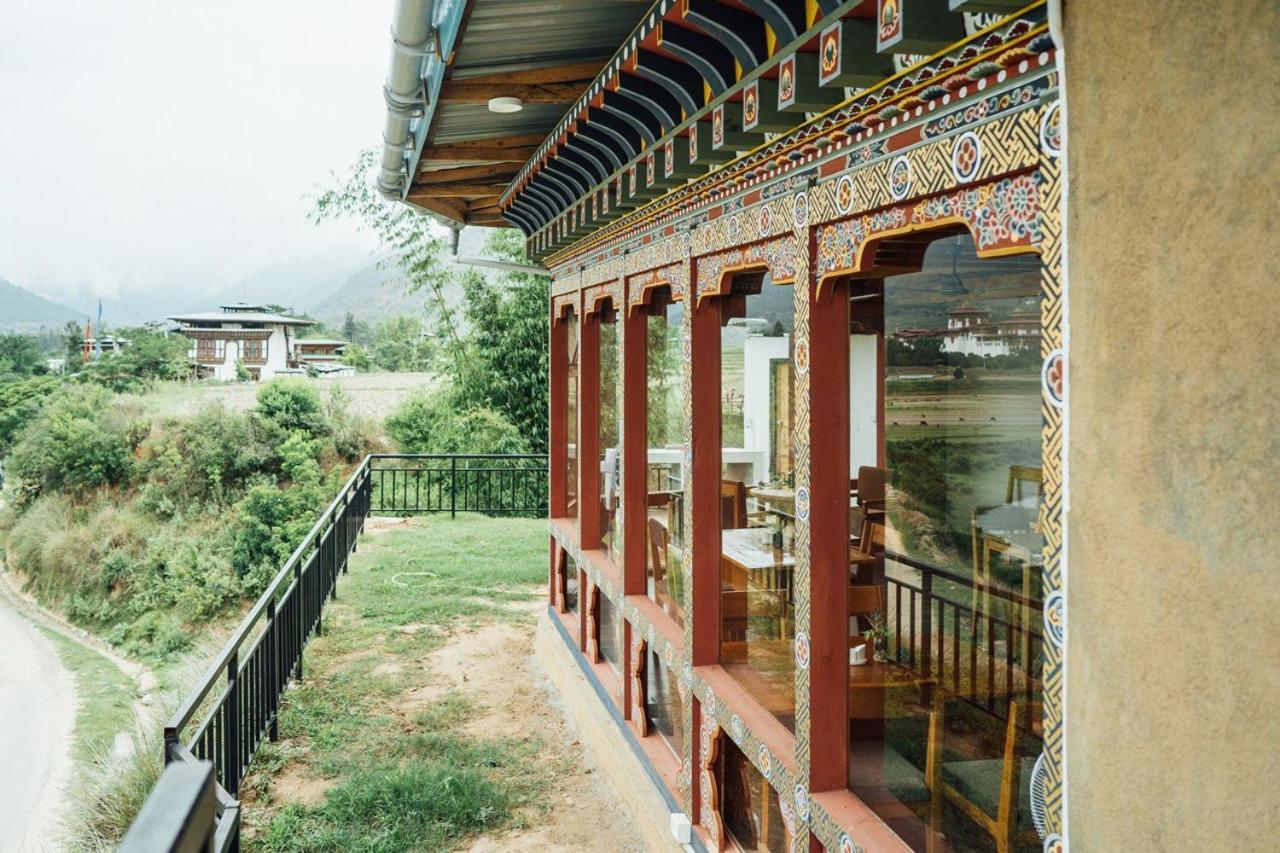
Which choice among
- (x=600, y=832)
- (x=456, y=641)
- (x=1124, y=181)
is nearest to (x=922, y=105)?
(x=1124, y=181)

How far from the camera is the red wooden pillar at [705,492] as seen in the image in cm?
457

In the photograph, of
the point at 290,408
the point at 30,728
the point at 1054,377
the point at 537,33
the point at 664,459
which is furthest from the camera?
the point at 290,408

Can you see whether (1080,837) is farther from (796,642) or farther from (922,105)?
(796,642)

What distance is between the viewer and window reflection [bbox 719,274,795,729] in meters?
4.13

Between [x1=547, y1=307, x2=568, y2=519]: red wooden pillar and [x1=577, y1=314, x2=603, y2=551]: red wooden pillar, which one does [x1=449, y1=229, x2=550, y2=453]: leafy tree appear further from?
[x1=577, y1=314, x2=603, y2=551]: red wooden pillar

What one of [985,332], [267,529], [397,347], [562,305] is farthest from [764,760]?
[397,347]

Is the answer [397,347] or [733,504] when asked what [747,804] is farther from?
[397,347]

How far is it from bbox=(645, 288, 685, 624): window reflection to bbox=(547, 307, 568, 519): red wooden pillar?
2929 millimetres

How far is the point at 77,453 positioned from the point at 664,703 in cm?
2614

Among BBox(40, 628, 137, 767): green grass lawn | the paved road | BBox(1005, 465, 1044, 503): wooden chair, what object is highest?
BBox(1005, 465, 1044, 503): wooden chair

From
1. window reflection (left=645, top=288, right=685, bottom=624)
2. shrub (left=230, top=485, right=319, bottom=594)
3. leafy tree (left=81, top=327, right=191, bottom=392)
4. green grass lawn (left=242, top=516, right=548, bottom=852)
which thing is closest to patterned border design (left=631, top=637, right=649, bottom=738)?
window reflection (left=645, top=288, right=685, bottom=624)

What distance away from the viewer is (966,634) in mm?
3770

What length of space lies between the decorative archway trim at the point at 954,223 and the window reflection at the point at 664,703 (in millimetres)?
2432

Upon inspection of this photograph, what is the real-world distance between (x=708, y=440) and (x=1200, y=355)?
3.25m
